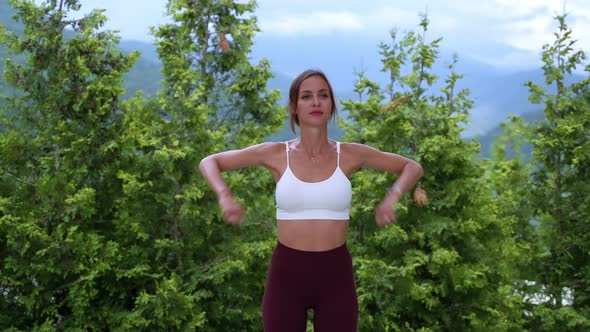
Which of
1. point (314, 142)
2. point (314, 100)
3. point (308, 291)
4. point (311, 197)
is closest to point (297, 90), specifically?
point (314, 100)

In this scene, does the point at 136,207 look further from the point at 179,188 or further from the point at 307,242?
the point at 307,242

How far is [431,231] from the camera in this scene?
1014 centimetres

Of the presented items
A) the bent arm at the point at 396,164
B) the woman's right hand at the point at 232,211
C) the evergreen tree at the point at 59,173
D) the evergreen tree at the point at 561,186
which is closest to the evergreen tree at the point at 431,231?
the evergreen tree at the point at 561,186

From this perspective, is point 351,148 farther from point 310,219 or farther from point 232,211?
point 232,211

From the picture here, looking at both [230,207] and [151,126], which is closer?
[230,207]

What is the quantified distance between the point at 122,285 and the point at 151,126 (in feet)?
7.79

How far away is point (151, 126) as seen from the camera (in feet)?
33.6

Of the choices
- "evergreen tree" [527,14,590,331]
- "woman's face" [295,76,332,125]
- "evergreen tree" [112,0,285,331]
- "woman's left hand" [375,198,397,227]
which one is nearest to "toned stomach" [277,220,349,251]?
"woman's left hand" [375,198,397,227]

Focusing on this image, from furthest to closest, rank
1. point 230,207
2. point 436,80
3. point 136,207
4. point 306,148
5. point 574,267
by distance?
point 574,267, point 436,80, point 136,207, point 306,148, point 230,207

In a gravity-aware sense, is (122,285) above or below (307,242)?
below

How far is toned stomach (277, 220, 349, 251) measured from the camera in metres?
2.90

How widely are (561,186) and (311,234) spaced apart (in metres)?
10.8

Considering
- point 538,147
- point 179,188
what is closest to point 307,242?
point 179,188

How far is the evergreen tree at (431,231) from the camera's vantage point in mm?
10047
